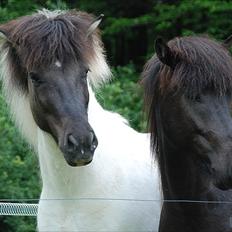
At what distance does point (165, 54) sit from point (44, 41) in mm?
722

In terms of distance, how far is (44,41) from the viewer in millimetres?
4367

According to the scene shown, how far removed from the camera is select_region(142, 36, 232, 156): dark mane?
4090mm

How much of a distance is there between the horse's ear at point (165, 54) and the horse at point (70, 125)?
453 mm

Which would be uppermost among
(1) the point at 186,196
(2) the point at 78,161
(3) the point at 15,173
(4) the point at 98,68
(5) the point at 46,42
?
(5) the point at 46,42

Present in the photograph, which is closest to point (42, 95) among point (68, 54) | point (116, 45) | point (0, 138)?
point (68, 54)

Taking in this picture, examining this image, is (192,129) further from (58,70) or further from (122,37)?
(122,37)

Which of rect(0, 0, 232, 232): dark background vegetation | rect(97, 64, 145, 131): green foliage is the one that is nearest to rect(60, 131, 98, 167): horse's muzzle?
rect(0, 0, 232, 232): dark background vegetation

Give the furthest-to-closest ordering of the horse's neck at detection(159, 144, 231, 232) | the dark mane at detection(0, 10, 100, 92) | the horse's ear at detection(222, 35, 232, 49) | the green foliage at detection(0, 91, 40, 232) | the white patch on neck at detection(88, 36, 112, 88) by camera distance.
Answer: the green foliage at detection(0, 91, 40, 232) < the white patch on neck at detection(88, 36, 112, 88) < the horse's ear at detection(222, 35, 232, 49) < the dark mane at detection(0, 10, 100, 92) < the horse's neck at detection(159, 144, 231, 232)

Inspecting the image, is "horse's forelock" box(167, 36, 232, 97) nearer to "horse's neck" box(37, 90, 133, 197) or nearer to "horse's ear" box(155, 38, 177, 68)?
"horse's ear" box(155, 38, 177, 68)

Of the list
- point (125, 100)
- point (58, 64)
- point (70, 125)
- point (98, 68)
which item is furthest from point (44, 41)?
point (125, 100)

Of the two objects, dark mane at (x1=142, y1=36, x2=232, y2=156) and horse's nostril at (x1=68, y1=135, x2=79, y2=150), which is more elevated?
dark mane at (x1=142, y1=36, x2=232, y2=156)

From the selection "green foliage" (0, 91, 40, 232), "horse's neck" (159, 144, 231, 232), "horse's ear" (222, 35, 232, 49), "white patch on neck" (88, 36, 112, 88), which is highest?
"horse's ear" (222, 35, 232, 49)

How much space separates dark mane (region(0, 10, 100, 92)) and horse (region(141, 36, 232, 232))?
48 centimetres

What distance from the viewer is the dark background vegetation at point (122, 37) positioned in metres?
6.85
